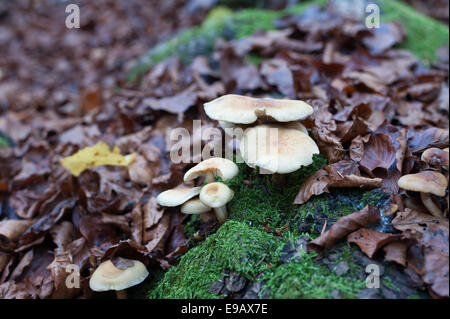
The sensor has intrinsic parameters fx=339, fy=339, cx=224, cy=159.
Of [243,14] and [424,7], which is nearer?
[243,14]


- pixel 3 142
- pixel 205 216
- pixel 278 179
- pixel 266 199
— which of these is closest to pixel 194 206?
pixel 205 216

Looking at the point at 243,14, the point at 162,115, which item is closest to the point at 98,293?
the point at 162,115

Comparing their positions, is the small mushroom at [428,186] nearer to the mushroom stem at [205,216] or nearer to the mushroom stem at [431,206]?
the mushroom stem at [431,206]

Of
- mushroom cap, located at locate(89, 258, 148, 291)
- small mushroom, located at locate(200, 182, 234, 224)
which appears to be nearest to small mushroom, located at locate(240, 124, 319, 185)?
→ small mushroom, located at locate(200, 182, 234, 224)

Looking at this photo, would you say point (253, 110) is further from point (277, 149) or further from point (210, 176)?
point (210, 176)

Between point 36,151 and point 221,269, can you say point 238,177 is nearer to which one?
point 221,269

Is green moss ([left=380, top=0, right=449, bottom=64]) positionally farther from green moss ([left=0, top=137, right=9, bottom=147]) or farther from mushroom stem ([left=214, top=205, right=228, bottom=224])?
green moss ([left=0, top=137, right=9, bottom=147])
